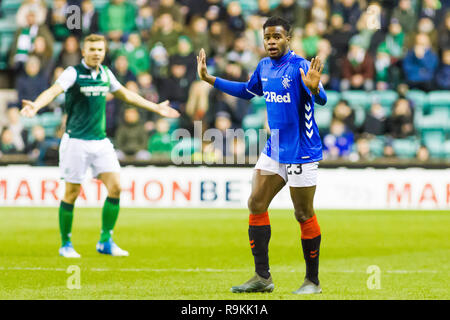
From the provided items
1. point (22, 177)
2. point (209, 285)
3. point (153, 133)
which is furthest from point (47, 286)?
point (153, 133)

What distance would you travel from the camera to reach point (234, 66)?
17.1 m

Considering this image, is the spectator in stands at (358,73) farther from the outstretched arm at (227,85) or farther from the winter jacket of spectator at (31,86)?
the outstretched arm at (227,85)

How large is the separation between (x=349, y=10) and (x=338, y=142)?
3.70m

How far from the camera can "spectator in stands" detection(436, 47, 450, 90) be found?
58.5 ft

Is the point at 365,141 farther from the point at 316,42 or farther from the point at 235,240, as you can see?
the point at 235,240

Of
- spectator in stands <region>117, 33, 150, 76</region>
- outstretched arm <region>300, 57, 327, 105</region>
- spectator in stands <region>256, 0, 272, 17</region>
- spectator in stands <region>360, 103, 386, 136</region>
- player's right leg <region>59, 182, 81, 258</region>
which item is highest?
spectator in stands <region>256, 0, 272, 17</region>

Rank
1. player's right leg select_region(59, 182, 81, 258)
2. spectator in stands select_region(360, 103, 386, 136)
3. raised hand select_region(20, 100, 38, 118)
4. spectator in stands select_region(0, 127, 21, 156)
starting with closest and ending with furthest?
raised hand select_region(20, 100, 38, 118), player's right leg select_region(59, 182, 81, 258), spectator in stands select_region(0, 127, 21, 156), spectator in stands select_region(360, 103, 386, 136)

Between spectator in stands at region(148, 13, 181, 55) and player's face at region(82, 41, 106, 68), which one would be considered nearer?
player's face at region(82, 41, 106, 68)

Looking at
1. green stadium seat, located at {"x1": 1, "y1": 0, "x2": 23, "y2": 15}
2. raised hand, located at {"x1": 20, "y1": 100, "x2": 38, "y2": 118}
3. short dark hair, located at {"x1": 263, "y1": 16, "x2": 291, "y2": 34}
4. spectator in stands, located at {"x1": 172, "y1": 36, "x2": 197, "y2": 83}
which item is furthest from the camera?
green stadium seat, located at {"x1": 1, "y1": 0, "x2": 23, "y2": 15}

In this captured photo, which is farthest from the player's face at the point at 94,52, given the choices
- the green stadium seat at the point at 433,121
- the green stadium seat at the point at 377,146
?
the green stadium seat at the point at 433,121

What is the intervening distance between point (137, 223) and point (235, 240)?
2516mm

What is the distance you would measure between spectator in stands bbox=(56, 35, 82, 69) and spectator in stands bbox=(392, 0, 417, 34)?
6706mm

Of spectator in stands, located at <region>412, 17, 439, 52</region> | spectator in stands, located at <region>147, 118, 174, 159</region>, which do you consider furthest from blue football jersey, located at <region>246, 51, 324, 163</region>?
spectator in stands, located at <region>412, 17, 439, 52</region>

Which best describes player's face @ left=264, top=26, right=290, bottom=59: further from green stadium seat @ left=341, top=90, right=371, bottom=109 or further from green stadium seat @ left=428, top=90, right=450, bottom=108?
green stadium seat @ left=428, top=90, right=450, bottom=108
